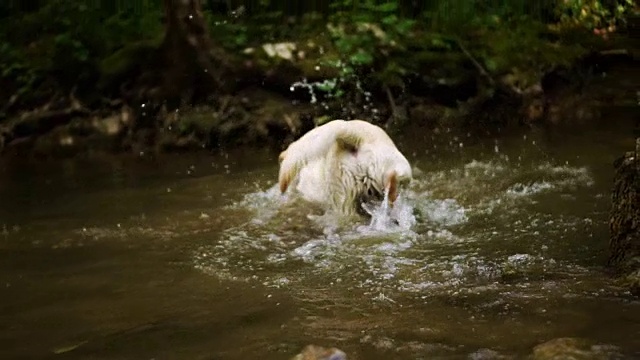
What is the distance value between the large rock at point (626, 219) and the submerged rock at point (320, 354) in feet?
5.18

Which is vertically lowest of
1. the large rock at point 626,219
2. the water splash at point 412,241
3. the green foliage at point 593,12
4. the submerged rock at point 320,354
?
the water splash at point 412,241

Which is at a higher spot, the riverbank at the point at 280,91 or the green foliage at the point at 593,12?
the green foliage at the point at 593,12

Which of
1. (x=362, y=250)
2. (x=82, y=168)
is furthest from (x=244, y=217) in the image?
(x=82, y=168)

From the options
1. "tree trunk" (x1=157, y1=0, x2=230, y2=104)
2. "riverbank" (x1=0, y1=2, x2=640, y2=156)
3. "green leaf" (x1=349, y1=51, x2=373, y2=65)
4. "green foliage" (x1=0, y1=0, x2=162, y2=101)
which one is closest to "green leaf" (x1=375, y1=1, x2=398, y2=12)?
"riverbank" (x1=0, y1=2, x2=640, y2=156)

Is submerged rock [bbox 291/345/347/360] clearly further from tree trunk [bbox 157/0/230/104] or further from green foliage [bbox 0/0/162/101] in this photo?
green foliage [bbox 0/0/162/101]

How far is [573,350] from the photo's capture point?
2943 millimetres

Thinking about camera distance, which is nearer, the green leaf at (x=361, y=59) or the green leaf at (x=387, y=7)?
the green leaf at (x=361, y=59)

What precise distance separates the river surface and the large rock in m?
0.12

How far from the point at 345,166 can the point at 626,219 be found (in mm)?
2065

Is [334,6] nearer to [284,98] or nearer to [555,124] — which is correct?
[284,98]

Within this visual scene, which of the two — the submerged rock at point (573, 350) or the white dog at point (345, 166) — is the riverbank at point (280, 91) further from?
the submerged rock at point (573, 350)

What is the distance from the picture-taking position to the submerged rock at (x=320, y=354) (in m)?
3.06

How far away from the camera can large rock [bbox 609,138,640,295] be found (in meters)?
3.83

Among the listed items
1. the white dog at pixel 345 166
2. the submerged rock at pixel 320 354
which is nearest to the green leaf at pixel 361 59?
the white dog at pixel 345 166
